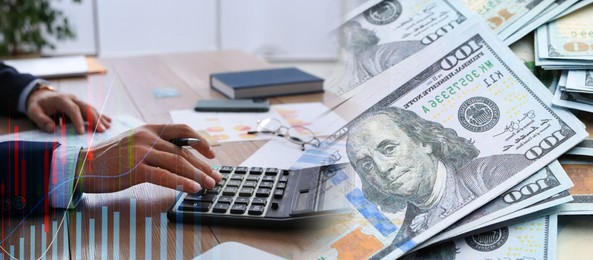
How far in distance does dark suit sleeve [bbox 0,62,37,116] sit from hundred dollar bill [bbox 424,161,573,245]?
941 millimetres

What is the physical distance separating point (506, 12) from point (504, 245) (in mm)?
481

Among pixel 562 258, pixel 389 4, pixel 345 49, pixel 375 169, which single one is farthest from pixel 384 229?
pixel 389 4

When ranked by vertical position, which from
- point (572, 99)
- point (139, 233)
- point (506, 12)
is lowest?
point (139, 233)

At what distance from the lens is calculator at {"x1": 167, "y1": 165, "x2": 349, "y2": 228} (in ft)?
2.12

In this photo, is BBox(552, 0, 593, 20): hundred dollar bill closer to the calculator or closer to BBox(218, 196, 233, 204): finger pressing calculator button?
the calculator

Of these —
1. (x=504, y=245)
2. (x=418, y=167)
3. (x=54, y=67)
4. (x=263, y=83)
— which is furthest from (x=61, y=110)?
(x=504, y=245)

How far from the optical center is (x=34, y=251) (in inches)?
24.6

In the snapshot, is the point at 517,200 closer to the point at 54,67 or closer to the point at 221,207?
the point at 221,207

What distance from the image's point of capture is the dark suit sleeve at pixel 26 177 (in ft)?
2.34

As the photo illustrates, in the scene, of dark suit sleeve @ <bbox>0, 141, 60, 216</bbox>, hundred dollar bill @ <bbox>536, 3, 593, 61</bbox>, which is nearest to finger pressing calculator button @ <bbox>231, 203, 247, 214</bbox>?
dark suit sleeve @ <bbox>0, 141, 60, 216</bbox>

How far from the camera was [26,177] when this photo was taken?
75cm

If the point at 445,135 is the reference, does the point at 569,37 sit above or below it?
above

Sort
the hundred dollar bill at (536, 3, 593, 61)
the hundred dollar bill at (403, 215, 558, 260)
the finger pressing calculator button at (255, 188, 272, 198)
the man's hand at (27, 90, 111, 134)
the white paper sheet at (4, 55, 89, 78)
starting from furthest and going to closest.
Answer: the white paper sheet at (4, 55, 89, 78)
the man's hand at (27, 90, 111, 134)
the hundred dollar bill at (536, 3, 593, 61)
the finger pressing calculator button at (255, 188, 272, 198)
the hundred dollar bill at (403, 215, 558, 260)

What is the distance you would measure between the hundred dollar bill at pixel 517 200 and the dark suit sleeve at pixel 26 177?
456 millimetres
